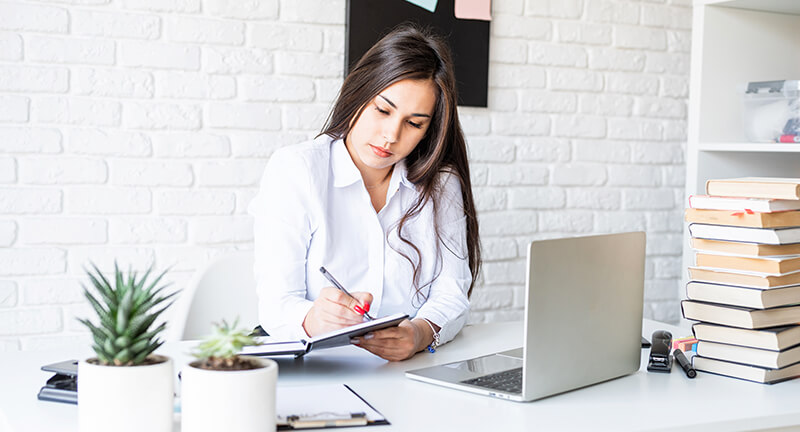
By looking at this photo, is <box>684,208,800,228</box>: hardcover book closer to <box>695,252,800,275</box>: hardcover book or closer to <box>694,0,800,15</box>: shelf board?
<box>695,252,800,275</box>: hardcover book

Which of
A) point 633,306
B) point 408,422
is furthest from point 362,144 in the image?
point 408,422

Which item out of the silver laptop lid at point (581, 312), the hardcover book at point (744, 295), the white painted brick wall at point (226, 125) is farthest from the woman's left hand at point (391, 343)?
the white painted brick wall at point (226, 125)

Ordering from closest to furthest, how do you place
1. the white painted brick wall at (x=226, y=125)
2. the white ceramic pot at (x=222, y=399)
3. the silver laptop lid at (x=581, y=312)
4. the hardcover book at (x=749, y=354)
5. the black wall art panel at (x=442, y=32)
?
the white ceramic pot at (x=222, y=399)
the silver laptop lid at (x=581, y=312)
the hardcover book at (x=749, y=354)
the white painted brick wall at (x=226, y=125)
the black wall art panel at (x=442, y=32)

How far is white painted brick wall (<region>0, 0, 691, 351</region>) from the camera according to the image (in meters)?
2.05

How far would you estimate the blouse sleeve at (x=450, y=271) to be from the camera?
1.59 metres

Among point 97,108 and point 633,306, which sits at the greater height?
point 97,108

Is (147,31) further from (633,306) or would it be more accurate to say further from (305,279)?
(633,306)

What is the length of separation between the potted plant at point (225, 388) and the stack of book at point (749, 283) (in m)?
0.84

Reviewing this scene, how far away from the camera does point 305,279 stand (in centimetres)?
168

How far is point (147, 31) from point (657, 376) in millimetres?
1557

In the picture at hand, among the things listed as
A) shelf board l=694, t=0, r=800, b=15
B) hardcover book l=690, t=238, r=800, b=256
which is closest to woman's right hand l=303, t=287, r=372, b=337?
hardcover book l=690, t=238, r=800, b=256

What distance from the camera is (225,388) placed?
833 mm

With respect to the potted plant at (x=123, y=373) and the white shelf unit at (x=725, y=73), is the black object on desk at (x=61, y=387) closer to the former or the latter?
the potted plant at (x=123, y=373)

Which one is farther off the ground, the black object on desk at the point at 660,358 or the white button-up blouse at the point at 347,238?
the white button-up blouse at the point at 347,238
